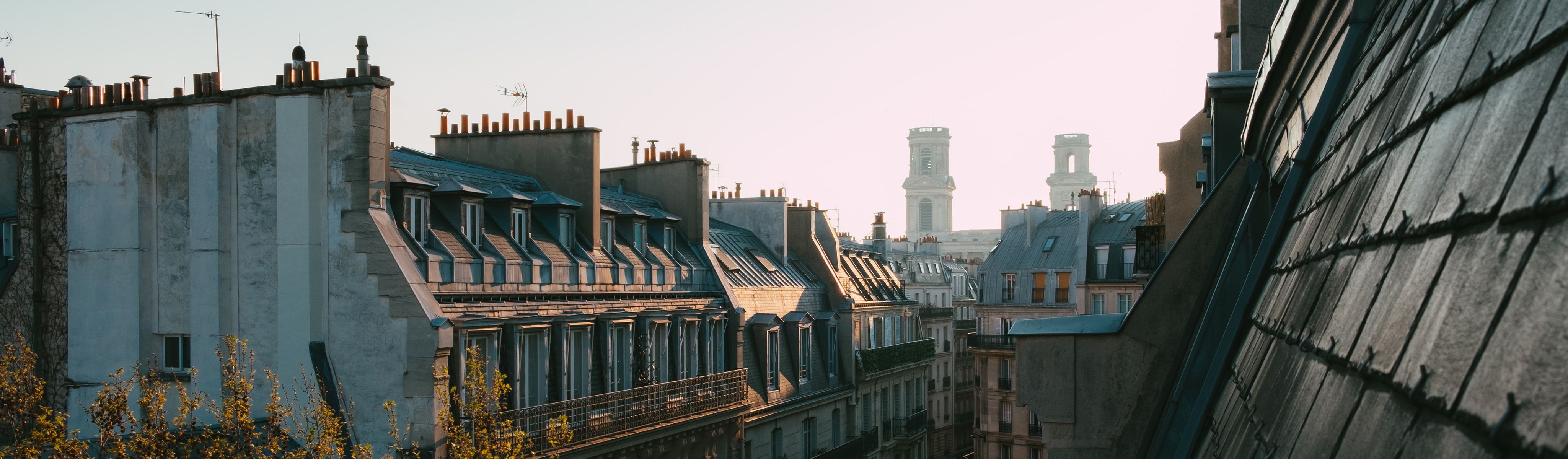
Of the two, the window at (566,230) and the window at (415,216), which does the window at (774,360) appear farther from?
the window at (415,216)

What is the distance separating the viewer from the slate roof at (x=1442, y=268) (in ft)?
6.41

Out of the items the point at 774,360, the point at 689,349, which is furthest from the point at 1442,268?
the point at 774,360

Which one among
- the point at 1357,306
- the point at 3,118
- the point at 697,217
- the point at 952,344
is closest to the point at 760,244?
the point at 697,217

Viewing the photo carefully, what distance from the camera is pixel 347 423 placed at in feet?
68.1

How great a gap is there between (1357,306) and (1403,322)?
64cm

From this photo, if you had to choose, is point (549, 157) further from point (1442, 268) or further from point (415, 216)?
point (1442, 268)

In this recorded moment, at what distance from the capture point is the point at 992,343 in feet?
180

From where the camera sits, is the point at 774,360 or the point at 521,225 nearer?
the point at 521,225

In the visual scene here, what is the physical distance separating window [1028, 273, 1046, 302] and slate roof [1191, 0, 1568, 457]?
52376 millimetres

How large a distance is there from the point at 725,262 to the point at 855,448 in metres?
9.68

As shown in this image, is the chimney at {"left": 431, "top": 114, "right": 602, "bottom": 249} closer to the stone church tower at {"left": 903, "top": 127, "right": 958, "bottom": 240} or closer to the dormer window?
the dormer window

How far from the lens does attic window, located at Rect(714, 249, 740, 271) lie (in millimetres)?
35562

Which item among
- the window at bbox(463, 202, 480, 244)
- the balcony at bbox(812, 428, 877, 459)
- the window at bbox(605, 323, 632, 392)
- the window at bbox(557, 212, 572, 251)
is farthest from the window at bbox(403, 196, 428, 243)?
the balcony at bbox(812, 428, 877, 459)

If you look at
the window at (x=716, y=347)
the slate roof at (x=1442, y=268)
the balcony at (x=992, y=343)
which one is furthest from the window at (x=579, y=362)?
the balcony at (x=992, y=343)
